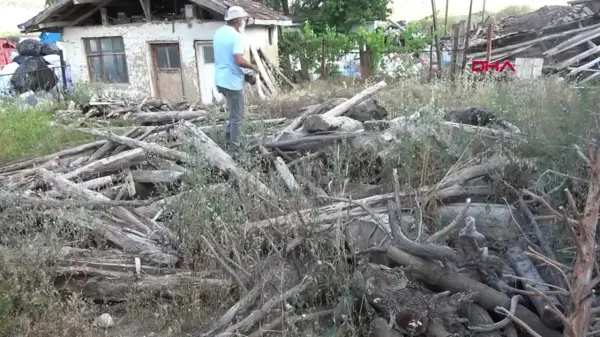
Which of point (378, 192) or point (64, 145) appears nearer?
point (378, 192)

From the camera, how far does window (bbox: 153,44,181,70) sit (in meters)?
13.6

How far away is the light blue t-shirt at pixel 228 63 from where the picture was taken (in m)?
6.30

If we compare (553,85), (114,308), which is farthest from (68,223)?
(553,85)

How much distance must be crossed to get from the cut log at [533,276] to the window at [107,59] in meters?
12.7

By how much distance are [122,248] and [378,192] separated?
2.34 meters

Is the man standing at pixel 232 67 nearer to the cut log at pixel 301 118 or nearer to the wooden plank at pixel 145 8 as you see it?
the cut log at pixel 301 118

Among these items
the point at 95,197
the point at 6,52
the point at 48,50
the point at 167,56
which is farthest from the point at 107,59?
the point at 95,197

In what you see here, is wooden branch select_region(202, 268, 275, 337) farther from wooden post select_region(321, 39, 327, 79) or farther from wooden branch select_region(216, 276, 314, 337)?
wooden post select_region(321, 39, 327, 79)

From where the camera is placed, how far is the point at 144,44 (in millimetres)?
13555

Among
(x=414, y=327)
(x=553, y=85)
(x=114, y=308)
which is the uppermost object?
(x=553, y=85)

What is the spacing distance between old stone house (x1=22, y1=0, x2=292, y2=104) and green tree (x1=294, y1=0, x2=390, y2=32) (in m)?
7.86

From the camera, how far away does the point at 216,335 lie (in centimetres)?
307

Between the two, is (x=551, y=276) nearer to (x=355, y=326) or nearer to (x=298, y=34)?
(x=355, y=326)

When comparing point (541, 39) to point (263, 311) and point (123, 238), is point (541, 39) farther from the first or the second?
point (263, 311)
